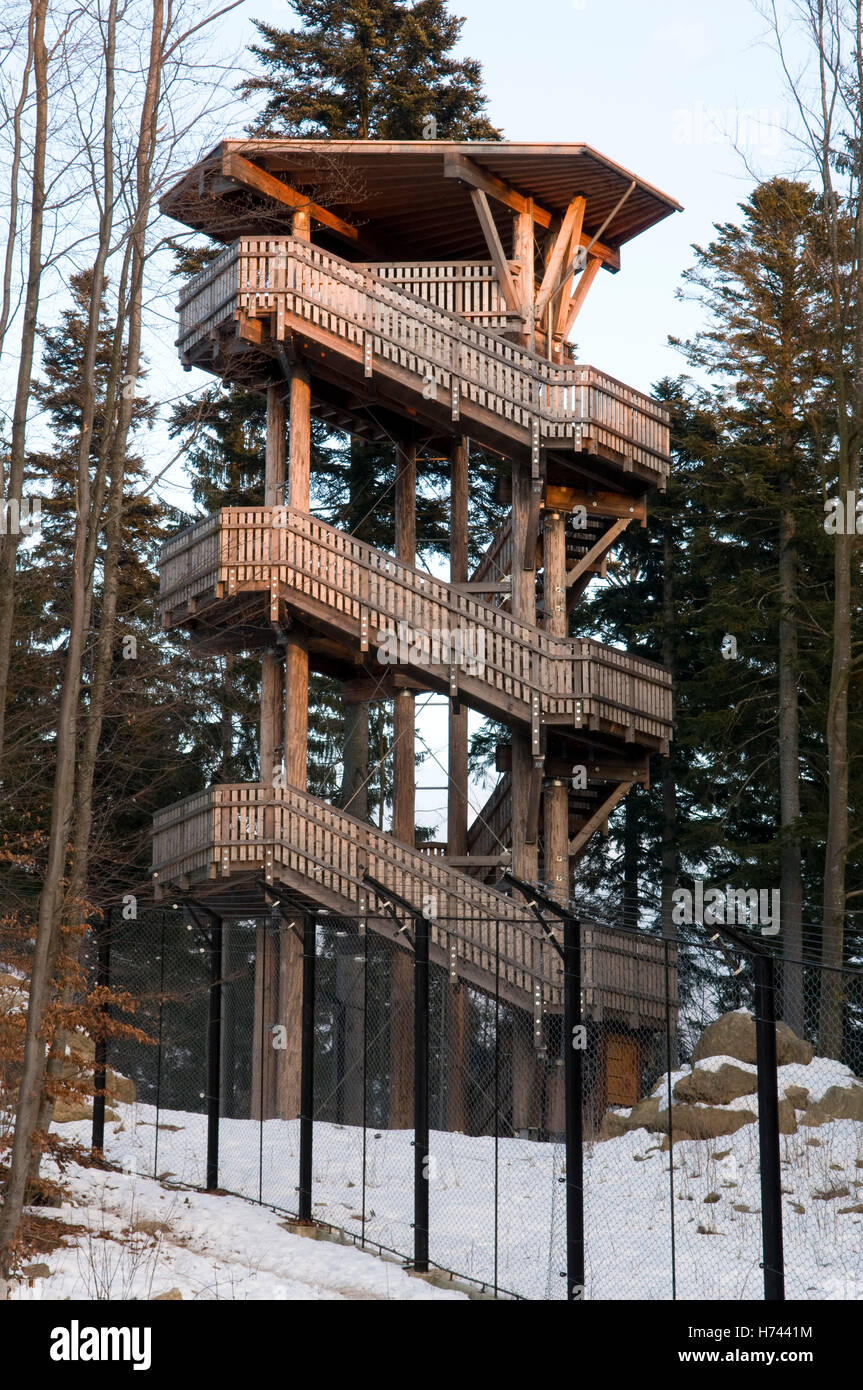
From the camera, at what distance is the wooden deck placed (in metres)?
25.2

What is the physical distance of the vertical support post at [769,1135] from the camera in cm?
1077

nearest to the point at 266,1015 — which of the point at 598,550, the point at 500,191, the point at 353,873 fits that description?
the point at 353,873

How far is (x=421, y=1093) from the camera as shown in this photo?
1505 cm

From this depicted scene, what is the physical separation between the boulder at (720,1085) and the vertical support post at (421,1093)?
22.7 ft

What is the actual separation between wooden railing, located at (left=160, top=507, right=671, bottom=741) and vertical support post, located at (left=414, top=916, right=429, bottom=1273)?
36.3 ft

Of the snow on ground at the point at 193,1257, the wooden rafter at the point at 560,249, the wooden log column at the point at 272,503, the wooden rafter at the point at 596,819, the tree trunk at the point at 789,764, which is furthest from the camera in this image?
the tree trunk at the point at 789,764

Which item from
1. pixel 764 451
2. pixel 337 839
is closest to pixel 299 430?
pixel 337 839

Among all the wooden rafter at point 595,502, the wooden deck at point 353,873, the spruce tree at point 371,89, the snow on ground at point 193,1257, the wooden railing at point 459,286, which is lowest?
the snow on ground at point 193,1257

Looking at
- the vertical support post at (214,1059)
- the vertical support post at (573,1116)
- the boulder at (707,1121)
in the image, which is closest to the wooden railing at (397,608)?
the boulder at (707,1121)

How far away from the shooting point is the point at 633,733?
91.0 feet

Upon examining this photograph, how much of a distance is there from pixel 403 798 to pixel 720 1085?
9.90 m

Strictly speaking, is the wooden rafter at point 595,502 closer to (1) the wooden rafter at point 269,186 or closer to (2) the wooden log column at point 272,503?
(2) the wooden log column at point 272,503

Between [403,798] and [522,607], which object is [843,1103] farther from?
[403,798]
